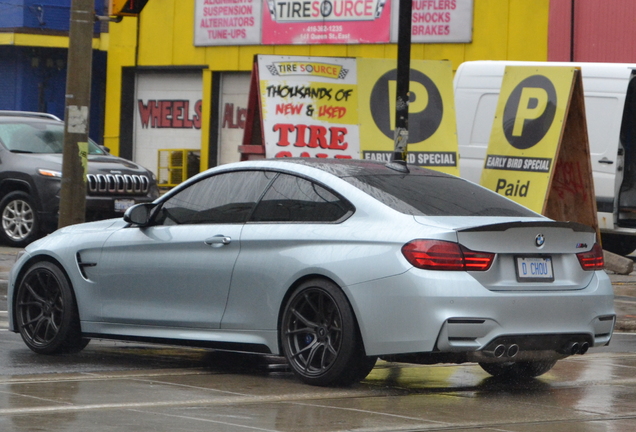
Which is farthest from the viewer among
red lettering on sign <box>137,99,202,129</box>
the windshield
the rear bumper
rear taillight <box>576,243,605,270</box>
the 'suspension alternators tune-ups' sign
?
red lettering on sign <box>137,99,202,129</box>

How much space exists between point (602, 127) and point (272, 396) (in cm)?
1099

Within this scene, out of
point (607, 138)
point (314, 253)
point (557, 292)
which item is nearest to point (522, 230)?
point (557, 292)

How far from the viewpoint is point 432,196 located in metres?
7.81

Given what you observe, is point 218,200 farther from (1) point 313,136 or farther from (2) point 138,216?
(1) point 313,136

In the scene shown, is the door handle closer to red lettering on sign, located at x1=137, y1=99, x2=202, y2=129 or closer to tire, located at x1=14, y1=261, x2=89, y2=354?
tire, located at x1=14, y1=261, x2=89, y2=354

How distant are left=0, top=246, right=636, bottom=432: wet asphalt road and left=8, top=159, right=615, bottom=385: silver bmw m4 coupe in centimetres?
23

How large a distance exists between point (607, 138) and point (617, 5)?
7.19m

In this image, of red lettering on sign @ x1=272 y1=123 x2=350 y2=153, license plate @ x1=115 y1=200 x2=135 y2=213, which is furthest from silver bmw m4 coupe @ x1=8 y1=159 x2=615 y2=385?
license plate @ x1=115 y1=200 x2=135 y2=213

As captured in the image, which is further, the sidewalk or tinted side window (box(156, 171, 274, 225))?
→ the sidewalk

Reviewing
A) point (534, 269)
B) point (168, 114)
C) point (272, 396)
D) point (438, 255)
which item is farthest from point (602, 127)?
point (168, 114)

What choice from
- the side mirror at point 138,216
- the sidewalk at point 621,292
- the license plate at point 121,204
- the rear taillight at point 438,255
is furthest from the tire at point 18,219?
the rear taillight at point 438,255

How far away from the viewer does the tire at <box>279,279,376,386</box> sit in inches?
287

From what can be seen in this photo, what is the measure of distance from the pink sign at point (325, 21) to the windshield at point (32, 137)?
934 cm

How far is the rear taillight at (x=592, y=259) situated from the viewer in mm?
7684
